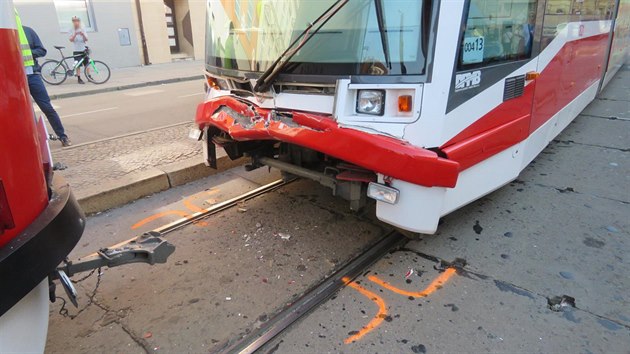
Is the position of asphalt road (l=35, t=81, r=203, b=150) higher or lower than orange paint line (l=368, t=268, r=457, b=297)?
higher

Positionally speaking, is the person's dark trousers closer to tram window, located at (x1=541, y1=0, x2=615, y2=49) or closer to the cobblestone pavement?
the cobblestone pavement

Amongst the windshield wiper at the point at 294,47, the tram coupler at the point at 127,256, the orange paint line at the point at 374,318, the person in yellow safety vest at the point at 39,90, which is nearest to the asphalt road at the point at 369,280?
the orange paint line at the point at 374,318

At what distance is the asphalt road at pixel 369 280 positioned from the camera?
8.48 ft

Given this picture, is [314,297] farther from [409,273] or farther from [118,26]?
[118,26]

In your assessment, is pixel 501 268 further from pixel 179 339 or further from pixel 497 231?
pixel 179 339

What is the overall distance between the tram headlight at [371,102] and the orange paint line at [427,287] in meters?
1.20

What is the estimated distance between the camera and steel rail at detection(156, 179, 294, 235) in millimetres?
3862

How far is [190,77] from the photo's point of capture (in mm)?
14859

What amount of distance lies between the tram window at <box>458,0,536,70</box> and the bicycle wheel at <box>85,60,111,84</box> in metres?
13.1

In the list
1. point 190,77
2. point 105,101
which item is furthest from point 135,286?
point 190,77

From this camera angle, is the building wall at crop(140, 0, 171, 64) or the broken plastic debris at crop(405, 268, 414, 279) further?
the building wall at crop(140, 0, 171, 64)

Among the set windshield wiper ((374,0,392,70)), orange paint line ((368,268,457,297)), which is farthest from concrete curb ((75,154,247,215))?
windshield wiper ((374,0,392,70))

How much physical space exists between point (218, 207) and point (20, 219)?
257 cm

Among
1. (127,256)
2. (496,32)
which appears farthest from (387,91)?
(127,256)
